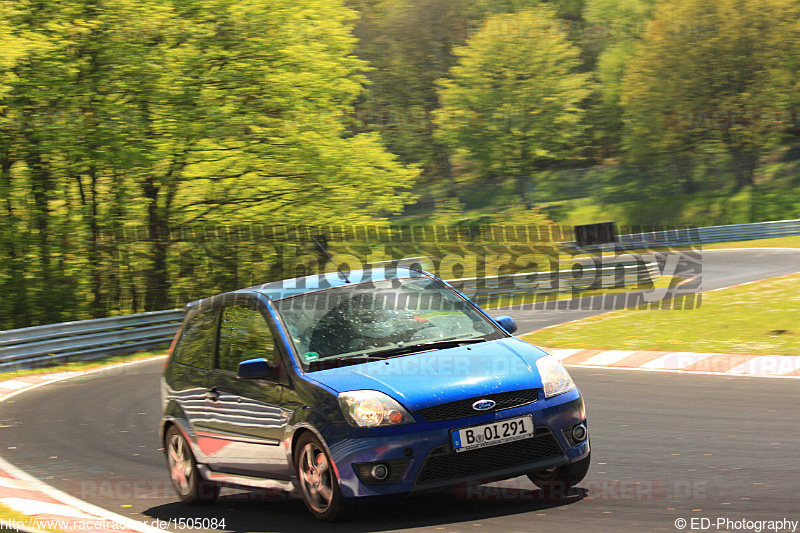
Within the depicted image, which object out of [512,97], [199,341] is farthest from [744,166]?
[199,341]

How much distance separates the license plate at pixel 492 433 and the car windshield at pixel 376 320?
827 millimetres

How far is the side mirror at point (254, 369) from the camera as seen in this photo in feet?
19.9

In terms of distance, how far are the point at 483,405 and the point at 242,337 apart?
2079 mm

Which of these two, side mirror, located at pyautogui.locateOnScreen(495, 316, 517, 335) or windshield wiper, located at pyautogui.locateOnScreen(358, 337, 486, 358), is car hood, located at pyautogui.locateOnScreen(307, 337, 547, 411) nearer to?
windshield wiper, located at pyautogui.locateOnScreen(358, 337, 486, 358)

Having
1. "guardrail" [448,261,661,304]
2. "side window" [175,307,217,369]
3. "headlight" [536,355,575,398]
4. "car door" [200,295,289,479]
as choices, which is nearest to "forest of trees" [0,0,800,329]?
"guardrail" [448,261,661,304]

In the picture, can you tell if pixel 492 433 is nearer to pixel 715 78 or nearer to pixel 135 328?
pixel 135 328

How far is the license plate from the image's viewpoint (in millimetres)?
5523

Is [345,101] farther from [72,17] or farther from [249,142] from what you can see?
[72,17]

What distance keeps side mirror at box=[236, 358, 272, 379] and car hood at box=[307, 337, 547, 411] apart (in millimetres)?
315

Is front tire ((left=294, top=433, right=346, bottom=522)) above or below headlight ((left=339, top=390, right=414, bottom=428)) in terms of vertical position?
below

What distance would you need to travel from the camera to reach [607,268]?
1035 inches

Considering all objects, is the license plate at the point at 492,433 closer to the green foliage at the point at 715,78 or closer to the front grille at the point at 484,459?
the front grille at the point at 484,459

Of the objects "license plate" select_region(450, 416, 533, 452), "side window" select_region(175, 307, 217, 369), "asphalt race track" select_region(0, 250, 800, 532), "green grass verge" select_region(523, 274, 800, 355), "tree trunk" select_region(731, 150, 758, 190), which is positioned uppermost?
"side window" select_region(175, 307, 217, 369)

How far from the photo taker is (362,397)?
5609 mm
